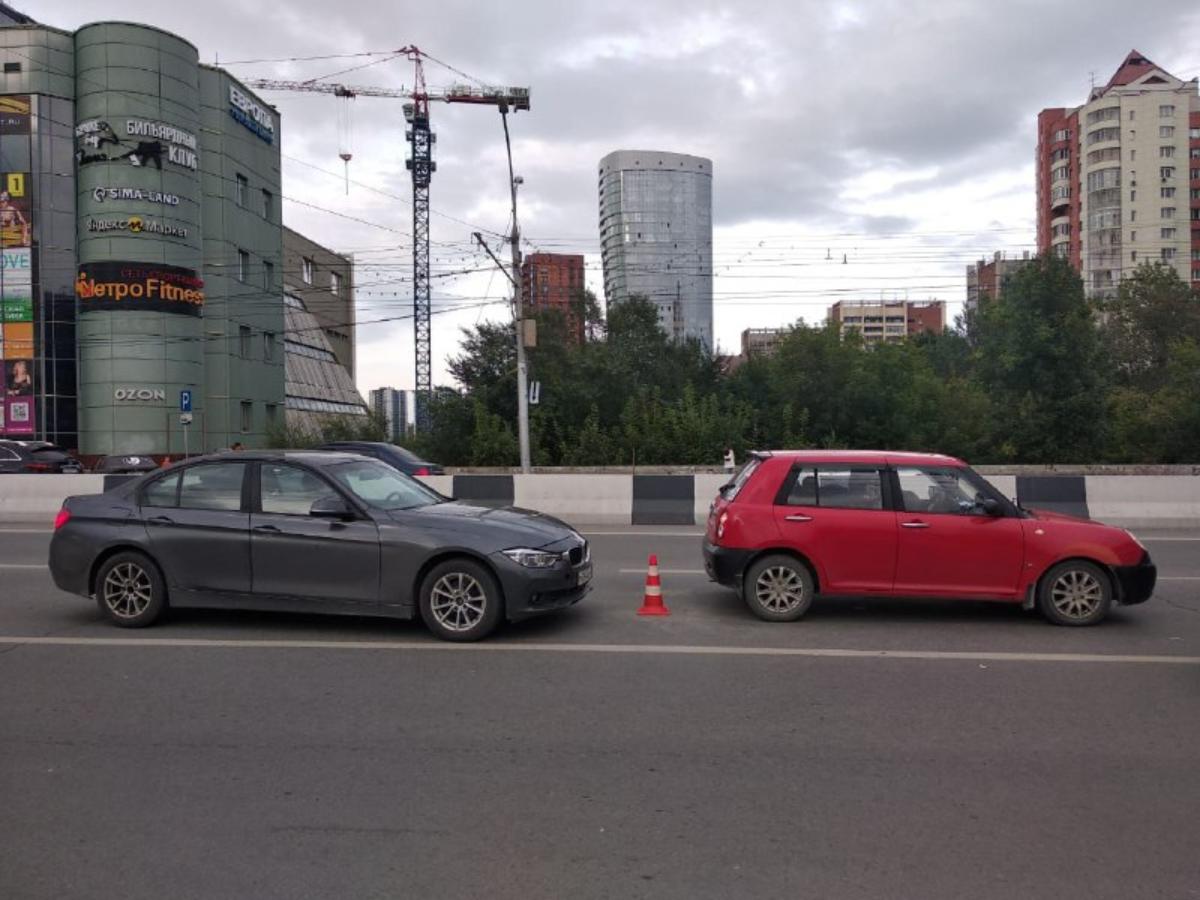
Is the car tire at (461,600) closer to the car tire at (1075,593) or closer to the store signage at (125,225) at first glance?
the car tire at (1075,593)

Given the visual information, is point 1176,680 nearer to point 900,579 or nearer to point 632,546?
point 900,579

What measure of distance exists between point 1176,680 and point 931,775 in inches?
106

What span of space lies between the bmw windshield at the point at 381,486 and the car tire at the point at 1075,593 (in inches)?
201

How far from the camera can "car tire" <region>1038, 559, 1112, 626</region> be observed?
24.9ft

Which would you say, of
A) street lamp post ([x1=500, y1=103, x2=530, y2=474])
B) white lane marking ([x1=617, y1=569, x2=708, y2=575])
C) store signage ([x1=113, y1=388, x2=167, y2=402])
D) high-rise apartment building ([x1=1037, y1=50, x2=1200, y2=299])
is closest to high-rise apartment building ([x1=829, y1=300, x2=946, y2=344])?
high-rise apartment building ([x1=1037, y1=50, x2=1200, y2=299])

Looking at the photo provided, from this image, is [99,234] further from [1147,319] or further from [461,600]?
[1147,319]

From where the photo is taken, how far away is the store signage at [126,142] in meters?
42.1

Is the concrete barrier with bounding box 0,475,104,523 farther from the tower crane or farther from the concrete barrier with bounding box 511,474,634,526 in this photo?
the tower crane

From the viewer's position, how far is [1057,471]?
77.7 ft

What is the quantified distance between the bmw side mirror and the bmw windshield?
139 millimetres

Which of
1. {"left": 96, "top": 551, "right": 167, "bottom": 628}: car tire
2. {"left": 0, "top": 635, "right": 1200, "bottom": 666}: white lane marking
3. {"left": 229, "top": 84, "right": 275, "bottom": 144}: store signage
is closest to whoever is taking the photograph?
{"left": 0, "top": 635, "right": 1200, "bottom": 666}: white lane marking

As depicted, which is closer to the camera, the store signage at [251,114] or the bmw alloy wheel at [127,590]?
the bmw alloy wheel at [127,590]

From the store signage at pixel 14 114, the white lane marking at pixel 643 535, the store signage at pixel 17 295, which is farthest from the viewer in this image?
the store signage at pixel 17 295


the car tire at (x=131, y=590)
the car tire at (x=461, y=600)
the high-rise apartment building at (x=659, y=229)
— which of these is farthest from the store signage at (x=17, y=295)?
the car tire at (x=461, y=600)
